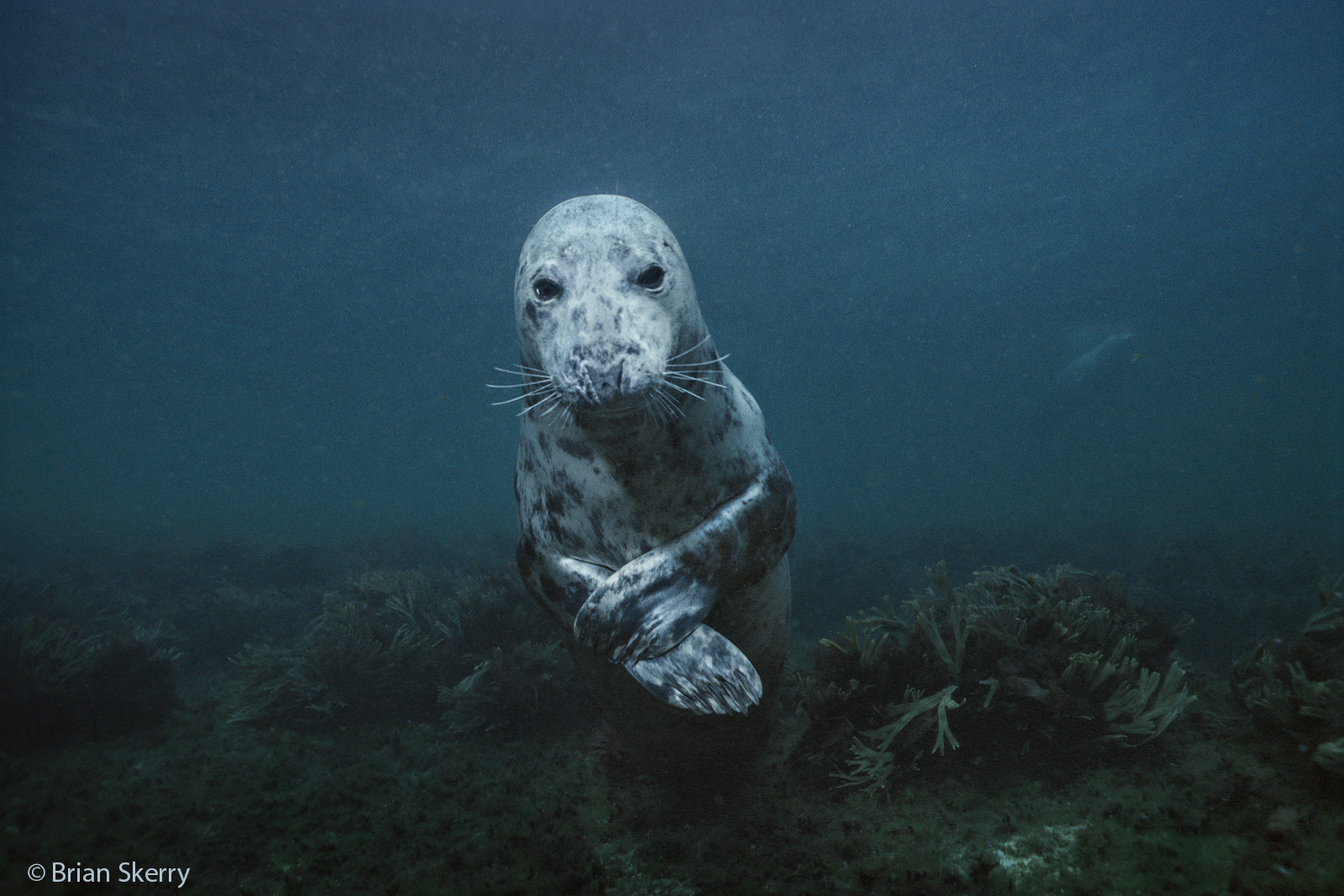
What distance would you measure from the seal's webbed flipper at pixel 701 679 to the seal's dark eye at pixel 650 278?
109 cm

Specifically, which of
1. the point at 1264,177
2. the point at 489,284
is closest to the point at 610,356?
the point at 489,284

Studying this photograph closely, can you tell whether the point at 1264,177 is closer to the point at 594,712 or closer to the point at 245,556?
the point at 594,712

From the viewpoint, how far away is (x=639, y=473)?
6.16 feet

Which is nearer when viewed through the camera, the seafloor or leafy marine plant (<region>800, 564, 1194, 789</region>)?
the seafloor

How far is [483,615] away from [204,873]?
317 cm

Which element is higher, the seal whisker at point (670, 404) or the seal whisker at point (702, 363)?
the seal whisker at point (702, 363)

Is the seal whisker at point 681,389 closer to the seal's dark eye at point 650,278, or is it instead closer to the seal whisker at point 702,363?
the seal whisker at point 702,363

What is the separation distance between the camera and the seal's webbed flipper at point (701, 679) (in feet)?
5.64

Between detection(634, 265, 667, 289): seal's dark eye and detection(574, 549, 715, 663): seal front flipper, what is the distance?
82 cm

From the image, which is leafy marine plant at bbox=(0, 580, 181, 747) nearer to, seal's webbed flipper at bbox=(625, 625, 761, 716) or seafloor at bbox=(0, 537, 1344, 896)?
seafloor at bbox=(0, 537, 1344, 896)

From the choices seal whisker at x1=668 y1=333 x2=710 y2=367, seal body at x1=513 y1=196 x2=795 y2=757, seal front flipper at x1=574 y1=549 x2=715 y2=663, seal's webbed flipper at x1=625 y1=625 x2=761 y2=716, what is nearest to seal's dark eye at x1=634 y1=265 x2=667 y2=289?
seal body at x1=513 y1=196 x2=795 y2=757

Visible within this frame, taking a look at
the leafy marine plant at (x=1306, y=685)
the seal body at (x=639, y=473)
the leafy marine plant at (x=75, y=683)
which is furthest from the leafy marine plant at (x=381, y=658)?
the leafy marine plant at (x=1306, y=685)

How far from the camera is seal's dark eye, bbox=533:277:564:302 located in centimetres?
166

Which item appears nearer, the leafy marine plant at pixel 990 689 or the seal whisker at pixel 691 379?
the seal whisker at pixel 691 379
